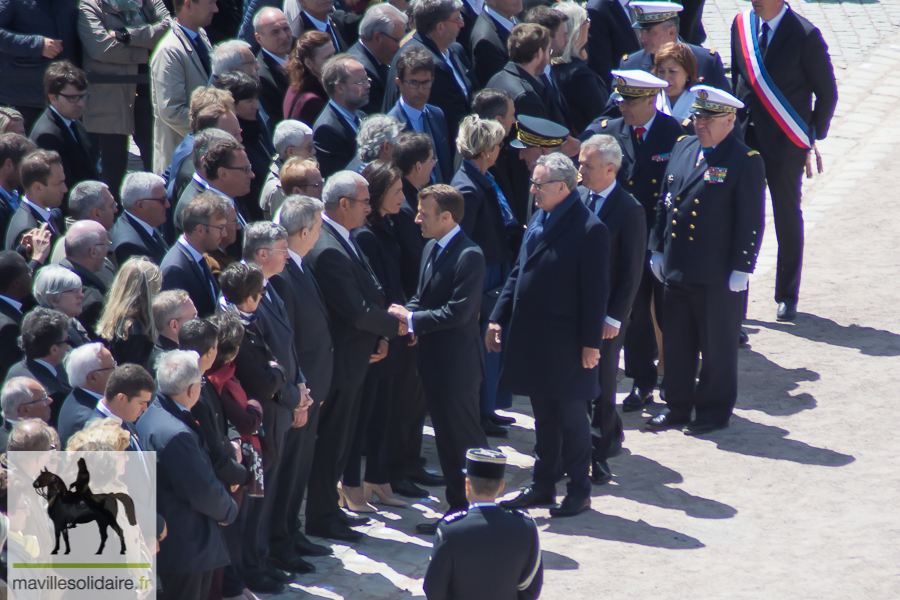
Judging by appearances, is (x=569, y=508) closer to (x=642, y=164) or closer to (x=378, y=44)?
(x=642, y=164)

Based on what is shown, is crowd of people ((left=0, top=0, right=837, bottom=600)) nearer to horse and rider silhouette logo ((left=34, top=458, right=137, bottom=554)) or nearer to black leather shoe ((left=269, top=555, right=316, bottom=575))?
black leather shoe ((left=269, top=555, right=316, bottom=575))

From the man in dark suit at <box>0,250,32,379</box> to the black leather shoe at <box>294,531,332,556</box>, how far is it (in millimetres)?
1775

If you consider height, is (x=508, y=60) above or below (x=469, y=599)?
above

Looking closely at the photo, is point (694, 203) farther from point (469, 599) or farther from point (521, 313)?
point (469, 599)

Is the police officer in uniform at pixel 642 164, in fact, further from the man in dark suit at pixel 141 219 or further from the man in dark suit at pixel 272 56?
the man in dark suit at pixel 141 219

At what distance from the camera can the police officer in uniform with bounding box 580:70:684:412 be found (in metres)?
8.23

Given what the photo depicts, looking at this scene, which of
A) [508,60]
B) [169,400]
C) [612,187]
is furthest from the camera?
[508,60]

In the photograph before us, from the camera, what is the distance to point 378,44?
8773mm

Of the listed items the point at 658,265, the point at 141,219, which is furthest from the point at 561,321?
the point at 141,219

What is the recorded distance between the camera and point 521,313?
7148mm

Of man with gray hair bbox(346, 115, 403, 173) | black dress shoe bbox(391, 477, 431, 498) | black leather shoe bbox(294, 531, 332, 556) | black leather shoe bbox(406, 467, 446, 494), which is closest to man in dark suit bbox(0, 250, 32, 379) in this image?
black leather shoe bbox(294, 531, 332, 556)

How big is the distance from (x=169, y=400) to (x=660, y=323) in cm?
458

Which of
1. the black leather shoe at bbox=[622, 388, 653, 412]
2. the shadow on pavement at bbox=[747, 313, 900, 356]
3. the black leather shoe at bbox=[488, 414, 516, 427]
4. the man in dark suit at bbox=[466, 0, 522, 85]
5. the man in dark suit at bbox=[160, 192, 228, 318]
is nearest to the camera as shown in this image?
the man in dark suit at bbox=[160, 192, 228, 318]

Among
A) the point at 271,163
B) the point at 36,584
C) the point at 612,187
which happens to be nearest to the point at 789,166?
the point at 612,187
